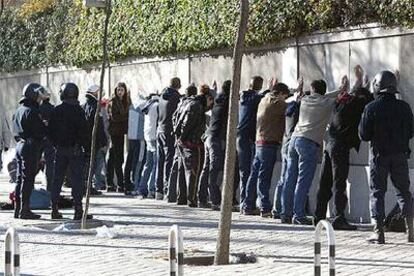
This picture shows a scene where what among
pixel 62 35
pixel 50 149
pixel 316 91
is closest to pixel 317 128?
pixel 316 91

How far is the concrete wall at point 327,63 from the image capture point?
48.6 feet

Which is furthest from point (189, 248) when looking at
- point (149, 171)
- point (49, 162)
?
point (149, 171)

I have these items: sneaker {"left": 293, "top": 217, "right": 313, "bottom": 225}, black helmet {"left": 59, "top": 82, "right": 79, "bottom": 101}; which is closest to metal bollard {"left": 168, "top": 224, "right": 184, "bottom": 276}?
sneaker {"left": 293, "top": 217, "right": 313, "bottom": 225}

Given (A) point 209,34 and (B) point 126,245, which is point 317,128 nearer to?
(B) point 126,245

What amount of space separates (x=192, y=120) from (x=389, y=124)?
17.5ft

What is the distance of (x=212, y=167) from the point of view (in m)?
17.2

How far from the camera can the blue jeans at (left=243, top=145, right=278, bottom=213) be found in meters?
15.8

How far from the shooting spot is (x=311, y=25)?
54.1ft

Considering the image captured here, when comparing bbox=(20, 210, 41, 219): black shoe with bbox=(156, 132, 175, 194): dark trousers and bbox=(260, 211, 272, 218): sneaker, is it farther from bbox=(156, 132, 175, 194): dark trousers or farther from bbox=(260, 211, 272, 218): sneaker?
bbox=(260, 211, 272, 218): sneaker

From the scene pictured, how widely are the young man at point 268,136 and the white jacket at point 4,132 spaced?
15.7 m

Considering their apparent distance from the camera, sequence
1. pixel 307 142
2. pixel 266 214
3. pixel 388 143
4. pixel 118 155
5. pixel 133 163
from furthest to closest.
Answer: pixel 118 155 → pixel 133 163 → pixel 266 214 → pixel 307 142 → pixel 388 143

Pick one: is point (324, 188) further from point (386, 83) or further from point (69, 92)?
point (69, 92)

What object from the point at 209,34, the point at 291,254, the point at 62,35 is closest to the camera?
the point at 291,254

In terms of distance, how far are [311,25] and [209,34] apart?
3394 millimetres
